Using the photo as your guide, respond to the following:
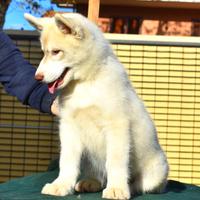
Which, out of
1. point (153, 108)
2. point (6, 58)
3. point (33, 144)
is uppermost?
point (6, 58)

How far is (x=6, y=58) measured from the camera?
3166 millimetres

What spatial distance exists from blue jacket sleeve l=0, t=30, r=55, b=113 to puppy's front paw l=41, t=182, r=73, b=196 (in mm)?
492

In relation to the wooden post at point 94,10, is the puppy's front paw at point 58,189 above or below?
below

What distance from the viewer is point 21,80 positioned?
122 inches

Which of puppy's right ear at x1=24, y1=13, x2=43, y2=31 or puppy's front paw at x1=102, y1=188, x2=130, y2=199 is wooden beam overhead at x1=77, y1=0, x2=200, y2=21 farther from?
puppy's front paw at x1=102, y1=188, x2=130, y2=199

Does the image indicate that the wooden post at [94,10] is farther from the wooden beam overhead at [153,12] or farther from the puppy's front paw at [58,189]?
the wooden beam overhead at [153,12]

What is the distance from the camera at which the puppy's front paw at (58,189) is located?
8.75ft

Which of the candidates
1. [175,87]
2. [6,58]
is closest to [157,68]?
[175,87]

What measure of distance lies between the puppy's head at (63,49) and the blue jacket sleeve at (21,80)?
13.8 inches

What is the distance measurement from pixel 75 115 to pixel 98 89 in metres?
0.18

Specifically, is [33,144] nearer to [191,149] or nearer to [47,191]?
[191,149]

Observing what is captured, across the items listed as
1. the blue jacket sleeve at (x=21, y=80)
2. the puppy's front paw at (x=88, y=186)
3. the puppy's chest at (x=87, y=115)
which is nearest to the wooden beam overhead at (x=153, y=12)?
the blue jacket sleeve at (x=21, y=80)

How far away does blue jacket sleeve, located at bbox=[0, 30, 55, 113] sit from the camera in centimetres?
305

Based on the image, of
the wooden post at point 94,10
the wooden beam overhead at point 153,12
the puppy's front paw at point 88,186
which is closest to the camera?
the puppy's front paw at point 88,186
